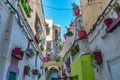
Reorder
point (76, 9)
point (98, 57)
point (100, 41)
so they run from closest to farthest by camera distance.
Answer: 1. point (98, 57)
2. point (100, 41)
3. point (76, 9)

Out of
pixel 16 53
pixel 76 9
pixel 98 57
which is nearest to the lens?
pixel 16 53

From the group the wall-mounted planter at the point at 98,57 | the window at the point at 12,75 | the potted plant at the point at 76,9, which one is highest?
the potted plant at the point at 76,9

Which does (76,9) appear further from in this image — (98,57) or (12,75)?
(12,75)

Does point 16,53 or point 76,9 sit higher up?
point 76,9

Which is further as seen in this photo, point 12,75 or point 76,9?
point 76,9

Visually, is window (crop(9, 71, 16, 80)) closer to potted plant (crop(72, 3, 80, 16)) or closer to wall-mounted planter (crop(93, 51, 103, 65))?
wall-mounted planter (crop(93, 51, 103, 65))

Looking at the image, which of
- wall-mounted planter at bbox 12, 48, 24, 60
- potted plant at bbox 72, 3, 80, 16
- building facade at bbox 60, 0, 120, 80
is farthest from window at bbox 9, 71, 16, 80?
potted plant at bbox 72, 3, 80, 16

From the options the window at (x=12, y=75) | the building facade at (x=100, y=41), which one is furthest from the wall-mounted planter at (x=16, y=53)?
the building facade at (x=100, y=41)

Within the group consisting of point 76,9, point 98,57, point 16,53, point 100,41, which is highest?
point 76,9

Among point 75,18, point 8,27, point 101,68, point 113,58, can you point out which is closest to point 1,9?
point 8,27

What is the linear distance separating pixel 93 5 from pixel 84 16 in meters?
1.05

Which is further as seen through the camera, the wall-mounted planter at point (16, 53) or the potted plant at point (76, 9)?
the potted plant at point (76, 9)

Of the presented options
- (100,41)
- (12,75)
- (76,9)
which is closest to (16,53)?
(12,75)

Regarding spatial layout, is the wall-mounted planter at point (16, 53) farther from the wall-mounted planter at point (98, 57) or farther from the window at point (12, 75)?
the wall-mounted planter at point (98, 57)
